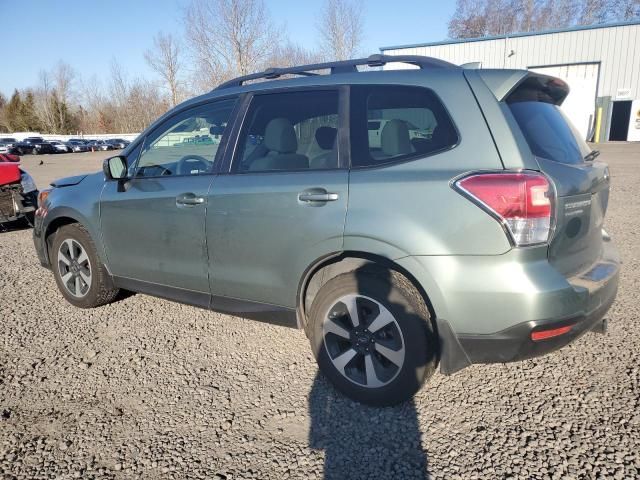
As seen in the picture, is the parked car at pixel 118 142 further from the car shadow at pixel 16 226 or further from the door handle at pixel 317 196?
the door handle at pixel 317 196

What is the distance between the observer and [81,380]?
10.0 feet

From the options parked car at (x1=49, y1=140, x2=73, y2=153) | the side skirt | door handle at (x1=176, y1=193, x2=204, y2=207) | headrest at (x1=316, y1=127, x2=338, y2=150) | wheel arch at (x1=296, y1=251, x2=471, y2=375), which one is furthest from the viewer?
parked car at (x1=49, y1=140, x2=73, y2=153)

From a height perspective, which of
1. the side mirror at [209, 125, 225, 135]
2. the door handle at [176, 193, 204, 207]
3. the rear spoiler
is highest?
the rear spoiler

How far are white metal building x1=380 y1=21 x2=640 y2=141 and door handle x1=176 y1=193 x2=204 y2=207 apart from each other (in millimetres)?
31448

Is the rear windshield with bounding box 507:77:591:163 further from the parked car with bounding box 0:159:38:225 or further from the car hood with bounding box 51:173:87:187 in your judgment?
the parked car with bounding box 0:159:38:225

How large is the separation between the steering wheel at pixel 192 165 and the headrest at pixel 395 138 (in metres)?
1.31

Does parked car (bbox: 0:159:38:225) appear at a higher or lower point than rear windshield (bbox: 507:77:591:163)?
lower

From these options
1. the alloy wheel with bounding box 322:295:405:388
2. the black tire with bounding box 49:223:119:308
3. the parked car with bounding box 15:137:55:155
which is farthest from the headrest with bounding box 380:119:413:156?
the parked car with bounding box 15:137:55:155

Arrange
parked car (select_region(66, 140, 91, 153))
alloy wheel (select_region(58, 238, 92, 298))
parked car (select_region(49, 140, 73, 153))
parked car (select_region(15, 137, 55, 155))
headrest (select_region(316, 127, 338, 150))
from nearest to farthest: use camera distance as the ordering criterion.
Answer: headrest (select_region(316, 127, 338, 150))
alloy wheel (select_region(58, 238, 92, 298))
parked car (select_region(15, 137, 55, 155))
parked car (select_region(49, 140, 73, 153))
parked car (select_region(66, 140, 91, 153))

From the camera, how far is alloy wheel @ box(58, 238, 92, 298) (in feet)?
13.5

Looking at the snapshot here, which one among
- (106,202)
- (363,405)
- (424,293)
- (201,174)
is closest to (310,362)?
(363,405)

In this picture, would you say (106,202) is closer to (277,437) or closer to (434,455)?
(277,437)

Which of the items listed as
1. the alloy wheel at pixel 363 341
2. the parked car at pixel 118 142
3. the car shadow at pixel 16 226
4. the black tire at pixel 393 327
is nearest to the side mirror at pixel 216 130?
the black tire at pixel 393 327

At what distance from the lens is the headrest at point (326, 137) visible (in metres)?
2.79
